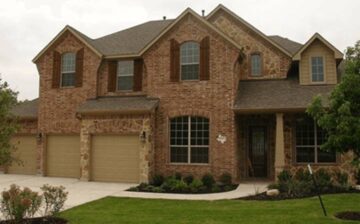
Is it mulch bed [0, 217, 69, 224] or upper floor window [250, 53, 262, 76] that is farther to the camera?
upper floor window [250, 53, 262, 76]

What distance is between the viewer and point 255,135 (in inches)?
768

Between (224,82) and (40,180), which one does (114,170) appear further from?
(224,82)

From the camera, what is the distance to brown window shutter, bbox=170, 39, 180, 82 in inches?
734

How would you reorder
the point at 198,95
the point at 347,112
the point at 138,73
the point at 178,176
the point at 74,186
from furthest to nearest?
the point at 138,73, the point at 198,95, the point at 178,176, the point at 74,186, the point at 347,112

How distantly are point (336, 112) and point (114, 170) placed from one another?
11140 mm

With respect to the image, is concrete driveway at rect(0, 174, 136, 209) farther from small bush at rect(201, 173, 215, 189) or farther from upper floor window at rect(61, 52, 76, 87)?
upper floor window at rect(61, 52, 76, 87)

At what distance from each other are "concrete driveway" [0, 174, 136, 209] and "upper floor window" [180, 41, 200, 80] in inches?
221

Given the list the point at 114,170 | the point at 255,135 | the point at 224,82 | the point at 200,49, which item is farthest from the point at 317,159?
the point at 114,170

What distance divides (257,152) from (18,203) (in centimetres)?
1274

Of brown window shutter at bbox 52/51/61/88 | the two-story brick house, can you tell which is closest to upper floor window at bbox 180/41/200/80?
the two-story brick house

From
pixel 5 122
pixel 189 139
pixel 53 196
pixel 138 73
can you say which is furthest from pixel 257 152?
pixel 5 122

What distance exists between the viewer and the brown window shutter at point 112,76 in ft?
66.9

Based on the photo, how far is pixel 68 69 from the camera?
2083 cm

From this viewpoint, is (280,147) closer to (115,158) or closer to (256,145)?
(256,145)
